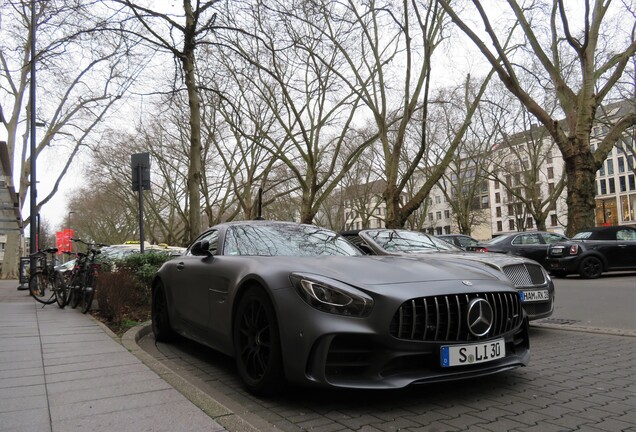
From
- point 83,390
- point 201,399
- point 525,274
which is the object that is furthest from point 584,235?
point 83,390

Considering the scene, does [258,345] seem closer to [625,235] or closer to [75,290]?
[75,290]

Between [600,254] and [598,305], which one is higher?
[600,254]

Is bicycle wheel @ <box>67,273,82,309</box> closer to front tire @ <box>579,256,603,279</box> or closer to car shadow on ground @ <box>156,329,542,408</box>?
car shadow on ground @ <box>156,329,542,408</box>

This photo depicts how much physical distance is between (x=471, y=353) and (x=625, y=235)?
1379cm

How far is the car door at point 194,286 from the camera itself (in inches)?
178

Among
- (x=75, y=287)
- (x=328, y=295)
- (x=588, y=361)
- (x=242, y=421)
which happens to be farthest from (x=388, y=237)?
(x=75, y=287)

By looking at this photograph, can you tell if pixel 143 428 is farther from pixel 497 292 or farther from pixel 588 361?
pixel 588 361

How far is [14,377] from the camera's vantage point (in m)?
3.99

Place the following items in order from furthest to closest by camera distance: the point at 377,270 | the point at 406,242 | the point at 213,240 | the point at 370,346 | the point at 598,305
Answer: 1. the point at 598,305
2. the point at 406,242
3. the point at 213,240
4. the point at 377,270
5. the point at 370,346

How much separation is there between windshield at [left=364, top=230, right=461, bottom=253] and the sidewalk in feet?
12.9

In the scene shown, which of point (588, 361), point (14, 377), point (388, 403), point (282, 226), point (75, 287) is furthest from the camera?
point (75, 287)

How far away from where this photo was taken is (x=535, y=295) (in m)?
6.00

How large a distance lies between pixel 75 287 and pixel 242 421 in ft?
23.2

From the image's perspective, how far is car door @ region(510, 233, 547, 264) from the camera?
15688 millimetres
